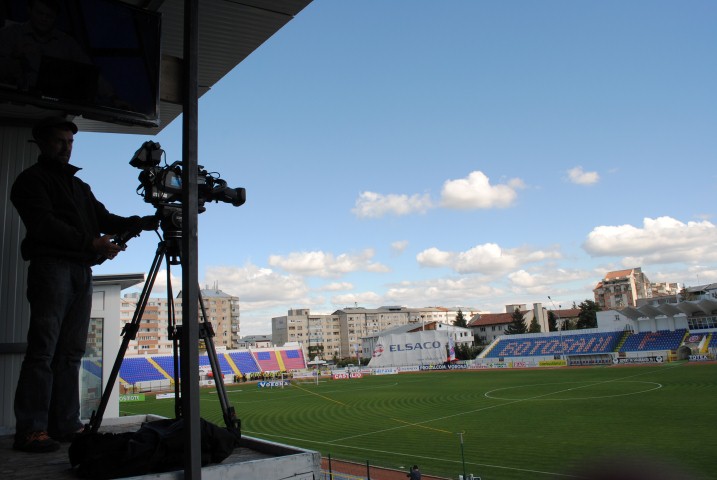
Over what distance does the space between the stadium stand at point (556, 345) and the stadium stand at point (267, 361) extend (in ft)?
82.3

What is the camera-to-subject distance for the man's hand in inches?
122

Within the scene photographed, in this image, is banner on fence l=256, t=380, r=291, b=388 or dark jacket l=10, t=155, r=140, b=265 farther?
banner on fence l=256, t=380, r=291, b=388

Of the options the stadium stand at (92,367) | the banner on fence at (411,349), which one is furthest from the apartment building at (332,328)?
the stadium stand at (92,367)

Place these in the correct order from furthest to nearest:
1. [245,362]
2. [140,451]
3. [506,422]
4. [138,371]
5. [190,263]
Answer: [245,362], [138,371], [506,422], [190,263], [140,451]

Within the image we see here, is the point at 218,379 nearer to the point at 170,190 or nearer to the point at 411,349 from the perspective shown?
the point at 170,190

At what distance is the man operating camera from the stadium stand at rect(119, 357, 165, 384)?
5354cm

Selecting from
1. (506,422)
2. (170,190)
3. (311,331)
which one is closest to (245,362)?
(506,422)

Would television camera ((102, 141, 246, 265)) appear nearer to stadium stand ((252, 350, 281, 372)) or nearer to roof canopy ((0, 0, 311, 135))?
roof canopy ((0, 0, 311, 135))

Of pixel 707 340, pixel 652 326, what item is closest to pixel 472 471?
pixel 707 340

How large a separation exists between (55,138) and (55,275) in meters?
0.87

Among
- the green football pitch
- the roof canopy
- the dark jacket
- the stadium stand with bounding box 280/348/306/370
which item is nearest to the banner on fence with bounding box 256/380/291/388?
the green football pitch

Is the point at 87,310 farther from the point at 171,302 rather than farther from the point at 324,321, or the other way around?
the point at 324,321

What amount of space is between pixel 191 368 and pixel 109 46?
2.37m

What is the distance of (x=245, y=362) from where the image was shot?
64875mm
